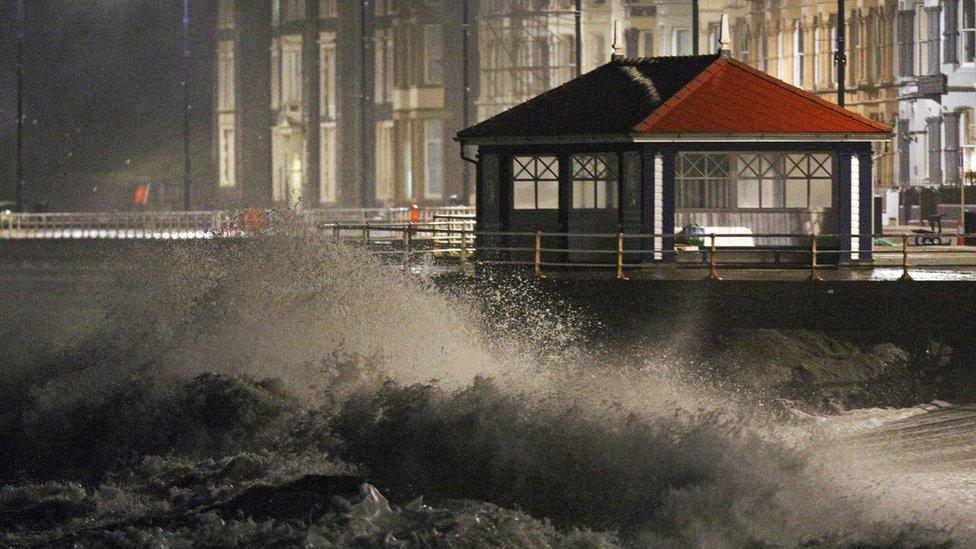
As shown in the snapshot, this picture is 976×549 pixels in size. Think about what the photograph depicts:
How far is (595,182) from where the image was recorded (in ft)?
111

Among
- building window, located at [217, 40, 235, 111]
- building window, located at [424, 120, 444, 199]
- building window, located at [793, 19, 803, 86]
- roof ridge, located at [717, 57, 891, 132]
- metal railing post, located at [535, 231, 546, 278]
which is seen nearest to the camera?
metal railing post, located at [535, 231, 546, 278]

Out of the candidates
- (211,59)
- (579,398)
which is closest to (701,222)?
(579,398)

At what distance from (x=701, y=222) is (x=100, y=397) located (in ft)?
46.4

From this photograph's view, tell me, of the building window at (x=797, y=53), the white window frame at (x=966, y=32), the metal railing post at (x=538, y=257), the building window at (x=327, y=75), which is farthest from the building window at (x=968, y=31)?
the building window at (x=327, y=75)

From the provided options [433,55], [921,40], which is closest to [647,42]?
[433,55]

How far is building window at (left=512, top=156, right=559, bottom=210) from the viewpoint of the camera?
112 ft

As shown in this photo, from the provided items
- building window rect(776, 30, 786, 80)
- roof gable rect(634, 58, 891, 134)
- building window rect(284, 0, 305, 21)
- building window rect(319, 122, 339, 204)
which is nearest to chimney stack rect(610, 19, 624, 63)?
roof gable rect(634, 58, 891, 134)

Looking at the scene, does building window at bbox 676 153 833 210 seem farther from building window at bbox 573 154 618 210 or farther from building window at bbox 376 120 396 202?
building window at bbox 376 120 396 202

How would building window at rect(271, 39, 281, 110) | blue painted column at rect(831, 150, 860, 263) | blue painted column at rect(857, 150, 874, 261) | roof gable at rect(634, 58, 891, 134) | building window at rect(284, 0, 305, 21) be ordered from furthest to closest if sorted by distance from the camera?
building window at rect(271, 39, 281, 110) → building window at rect(284, 0, 305, 21) → blue painted column at rect(857, 150, 874, 261) → blue painted column at rect(831, 150, 860, 263) → roof gable at rect(634, 58, 891, 134)

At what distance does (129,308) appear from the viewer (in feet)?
100

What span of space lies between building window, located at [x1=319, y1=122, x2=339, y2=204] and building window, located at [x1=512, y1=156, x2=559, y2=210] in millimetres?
53702

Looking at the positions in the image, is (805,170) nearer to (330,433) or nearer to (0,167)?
(330,433)

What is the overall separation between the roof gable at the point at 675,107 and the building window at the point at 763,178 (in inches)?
29.0

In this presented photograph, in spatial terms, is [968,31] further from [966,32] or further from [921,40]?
[921,40]
